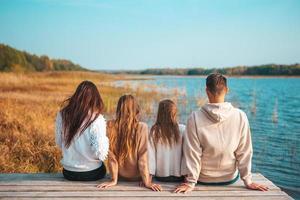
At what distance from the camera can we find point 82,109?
3.39 meters

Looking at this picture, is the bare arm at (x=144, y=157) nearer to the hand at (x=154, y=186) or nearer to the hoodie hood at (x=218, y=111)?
the hand at (x=154, y=186)

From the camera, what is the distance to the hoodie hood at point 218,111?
3241 mm

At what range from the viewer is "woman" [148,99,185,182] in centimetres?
345

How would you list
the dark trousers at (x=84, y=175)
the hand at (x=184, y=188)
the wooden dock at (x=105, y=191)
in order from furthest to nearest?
the dark trousers at (x=84, y=175), the hand at (x=184, y=188), the wooden dock at (x=105, y=191)

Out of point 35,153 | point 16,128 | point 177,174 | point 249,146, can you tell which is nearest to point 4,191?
point 177,174

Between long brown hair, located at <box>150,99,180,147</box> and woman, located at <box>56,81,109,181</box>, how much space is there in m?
0.46

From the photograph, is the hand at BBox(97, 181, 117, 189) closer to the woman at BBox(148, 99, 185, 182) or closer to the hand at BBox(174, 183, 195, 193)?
the woman at BBox(148, 99, 185, 182)

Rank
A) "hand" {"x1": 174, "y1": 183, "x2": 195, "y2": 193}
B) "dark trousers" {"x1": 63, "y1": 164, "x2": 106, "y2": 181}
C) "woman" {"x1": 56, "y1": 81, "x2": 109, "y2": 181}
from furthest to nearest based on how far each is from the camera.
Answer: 1. "dark trousers" {"x1": 63, "y1": 164, "x2": 106, "y2": 181}
2. "woman" {"x1": 56, "y1": 81, "x2": 109, "y2": 181}
3. "hand" {"x1": 174, "y1": 183, "x2": 195, "y2": 193}

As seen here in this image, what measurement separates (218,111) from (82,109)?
1.15m

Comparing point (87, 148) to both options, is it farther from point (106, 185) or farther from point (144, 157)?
point (144, 157)

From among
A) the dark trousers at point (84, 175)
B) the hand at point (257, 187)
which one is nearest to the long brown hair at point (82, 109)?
the dark trousers at point (84, 175)

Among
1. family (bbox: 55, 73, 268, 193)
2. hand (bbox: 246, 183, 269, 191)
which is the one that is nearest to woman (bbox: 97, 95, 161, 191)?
family (bbox: 55, 73, 268, 193)

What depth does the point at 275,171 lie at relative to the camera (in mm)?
7348

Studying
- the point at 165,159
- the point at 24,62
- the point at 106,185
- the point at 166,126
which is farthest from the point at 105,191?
the point at 24,62
